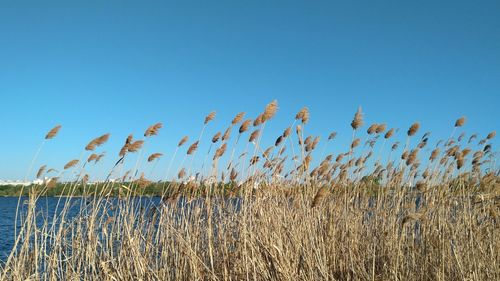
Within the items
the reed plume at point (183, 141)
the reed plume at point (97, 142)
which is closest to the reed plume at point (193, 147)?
the reed plume at point (183, 141)

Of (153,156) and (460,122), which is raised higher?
(460,122)

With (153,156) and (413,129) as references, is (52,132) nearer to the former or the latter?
(153,156)

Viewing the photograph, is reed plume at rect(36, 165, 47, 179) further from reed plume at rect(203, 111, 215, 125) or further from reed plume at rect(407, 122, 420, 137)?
reed plume at rect(407, 122, 420, 137)

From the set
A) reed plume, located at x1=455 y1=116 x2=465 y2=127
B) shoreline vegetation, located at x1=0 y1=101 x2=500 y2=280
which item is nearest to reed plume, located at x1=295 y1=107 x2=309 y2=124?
shoreline vegetation, located at x1=0 y1=101 x2=500 y2=280

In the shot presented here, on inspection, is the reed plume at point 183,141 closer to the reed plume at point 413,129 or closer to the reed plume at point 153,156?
the reed plume at point 153,156

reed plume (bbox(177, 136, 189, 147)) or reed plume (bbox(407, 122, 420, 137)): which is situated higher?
reed plume (bbox(407, 122, 420, 137))

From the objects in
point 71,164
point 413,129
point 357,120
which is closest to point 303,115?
point 357,120

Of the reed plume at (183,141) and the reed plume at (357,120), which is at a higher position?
the reed plume at (357,120)

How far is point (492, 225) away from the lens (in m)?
3.73

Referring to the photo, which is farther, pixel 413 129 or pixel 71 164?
pixel 413 129

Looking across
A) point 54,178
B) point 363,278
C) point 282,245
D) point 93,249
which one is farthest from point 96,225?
point 363,278

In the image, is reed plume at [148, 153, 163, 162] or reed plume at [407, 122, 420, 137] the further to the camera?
reed plume at [407, 122, 420, 137]

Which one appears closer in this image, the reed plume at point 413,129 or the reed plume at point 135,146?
the reed plume at point 135,146


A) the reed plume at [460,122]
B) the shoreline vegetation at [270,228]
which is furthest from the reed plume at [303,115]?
the reed plume at [460,122]
